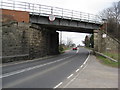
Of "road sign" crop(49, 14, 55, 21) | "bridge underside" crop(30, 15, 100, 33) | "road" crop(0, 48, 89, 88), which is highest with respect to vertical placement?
"road sign" crop(49, 14, 55, 21)

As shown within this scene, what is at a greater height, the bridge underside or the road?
the bridge underside

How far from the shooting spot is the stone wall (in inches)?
901

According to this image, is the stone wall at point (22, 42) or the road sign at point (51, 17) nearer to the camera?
the stone wall at point (22, 42)

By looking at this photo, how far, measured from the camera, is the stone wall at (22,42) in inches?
901

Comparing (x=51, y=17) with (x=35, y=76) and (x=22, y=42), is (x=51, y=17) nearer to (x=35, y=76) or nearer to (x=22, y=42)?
(x=22, y=42)

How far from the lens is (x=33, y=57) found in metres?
28.0

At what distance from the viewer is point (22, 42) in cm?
2561

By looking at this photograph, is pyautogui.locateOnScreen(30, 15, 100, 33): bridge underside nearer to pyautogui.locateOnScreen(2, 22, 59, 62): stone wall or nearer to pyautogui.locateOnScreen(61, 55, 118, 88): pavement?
pyautogui.locateOnScreen(2, 22, 59, 62): stone wall

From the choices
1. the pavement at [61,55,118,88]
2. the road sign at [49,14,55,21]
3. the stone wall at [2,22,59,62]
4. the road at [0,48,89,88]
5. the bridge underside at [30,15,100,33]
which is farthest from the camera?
the road sign at [49,14,55,21]

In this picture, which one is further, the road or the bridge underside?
the bridge underside

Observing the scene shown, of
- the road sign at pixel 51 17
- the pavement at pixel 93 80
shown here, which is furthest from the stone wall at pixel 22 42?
the pavement at pixel 93 80

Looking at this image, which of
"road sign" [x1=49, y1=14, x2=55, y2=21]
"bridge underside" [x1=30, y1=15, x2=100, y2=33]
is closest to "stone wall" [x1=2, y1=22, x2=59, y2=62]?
"bridge underside" [x1=30, y1=15, x2=100, y2=33]

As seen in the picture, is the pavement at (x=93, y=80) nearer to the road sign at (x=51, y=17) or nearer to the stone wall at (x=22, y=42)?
the stone wall at (x=22, y=42)

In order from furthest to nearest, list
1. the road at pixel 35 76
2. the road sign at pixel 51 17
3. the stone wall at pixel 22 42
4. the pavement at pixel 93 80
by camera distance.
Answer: the road sign at pixel 51 17, the stone wall at pixel 22 42, the road at pixel 35 76, the pavement at pixel 93 80
